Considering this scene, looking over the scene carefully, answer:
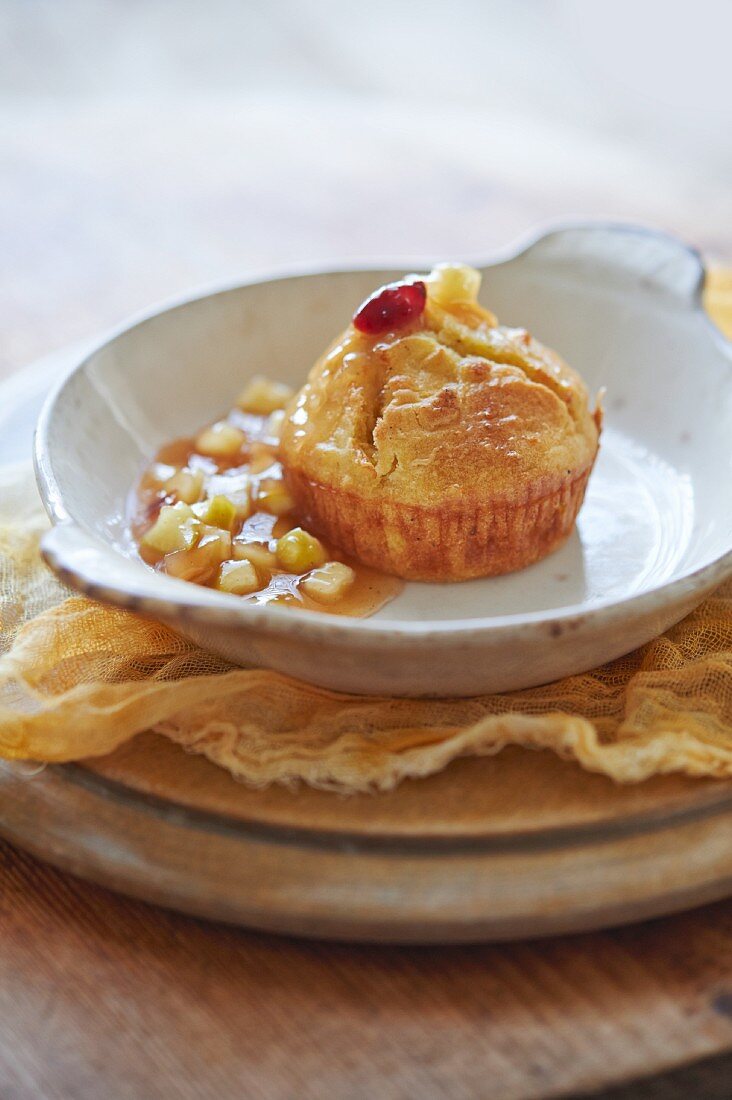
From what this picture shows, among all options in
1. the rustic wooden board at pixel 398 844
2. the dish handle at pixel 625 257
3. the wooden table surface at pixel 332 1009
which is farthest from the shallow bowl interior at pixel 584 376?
the wooden table surface at pixel 332 1009

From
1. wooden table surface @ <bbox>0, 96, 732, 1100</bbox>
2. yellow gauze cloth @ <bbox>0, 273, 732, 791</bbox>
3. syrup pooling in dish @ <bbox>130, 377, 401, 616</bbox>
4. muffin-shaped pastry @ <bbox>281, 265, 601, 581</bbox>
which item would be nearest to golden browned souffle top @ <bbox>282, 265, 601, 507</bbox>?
muffin-shaped pastry @ <bbox>281, 265, 601, 581</bbox>

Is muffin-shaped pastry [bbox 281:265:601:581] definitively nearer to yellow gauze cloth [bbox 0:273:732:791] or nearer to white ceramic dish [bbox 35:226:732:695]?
white ceramic dish [bbox 35:226:732:695]

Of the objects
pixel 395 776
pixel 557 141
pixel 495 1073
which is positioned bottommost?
pixel 495 1073

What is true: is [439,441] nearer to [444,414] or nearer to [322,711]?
[444,414]

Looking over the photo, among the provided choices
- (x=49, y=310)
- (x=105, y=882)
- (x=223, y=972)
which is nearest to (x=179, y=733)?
(x=105, y=882)

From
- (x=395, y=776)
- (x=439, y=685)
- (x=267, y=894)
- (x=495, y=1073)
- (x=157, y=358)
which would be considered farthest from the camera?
(x=157, y=358)

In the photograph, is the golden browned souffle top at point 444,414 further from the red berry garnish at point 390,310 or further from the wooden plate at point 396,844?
the wooden plate at point 396,844

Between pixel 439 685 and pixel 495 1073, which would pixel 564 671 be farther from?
pixel 495 1073
